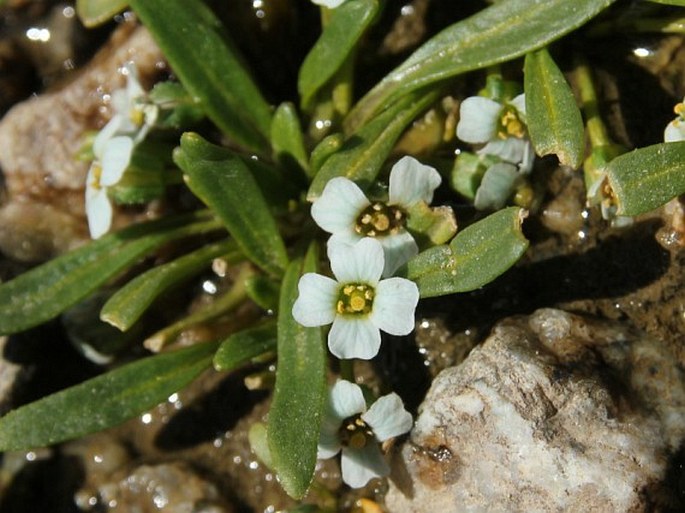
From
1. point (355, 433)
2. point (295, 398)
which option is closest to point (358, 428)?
point (355, 433)

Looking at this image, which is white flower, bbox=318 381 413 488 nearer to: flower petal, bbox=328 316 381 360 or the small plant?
the small plant

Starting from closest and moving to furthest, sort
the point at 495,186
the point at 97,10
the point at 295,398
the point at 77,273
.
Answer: the point at 295,398 → the point at 495,186 → the point at 77,273 → the point at 97,10

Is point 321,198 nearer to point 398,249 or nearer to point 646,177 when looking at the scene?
point 398,249

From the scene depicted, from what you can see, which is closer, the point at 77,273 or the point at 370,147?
the point at 370,147

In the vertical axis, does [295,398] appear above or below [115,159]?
below

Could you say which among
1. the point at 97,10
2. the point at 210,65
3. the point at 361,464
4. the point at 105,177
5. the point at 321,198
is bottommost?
the point at 361,464

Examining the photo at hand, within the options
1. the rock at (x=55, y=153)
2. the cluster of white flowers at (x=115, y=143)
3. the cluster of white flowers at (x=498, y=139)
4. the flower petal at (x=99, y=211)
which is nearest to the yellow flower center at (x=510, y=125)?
the cluster of white flowers at (x=498, y=139)
